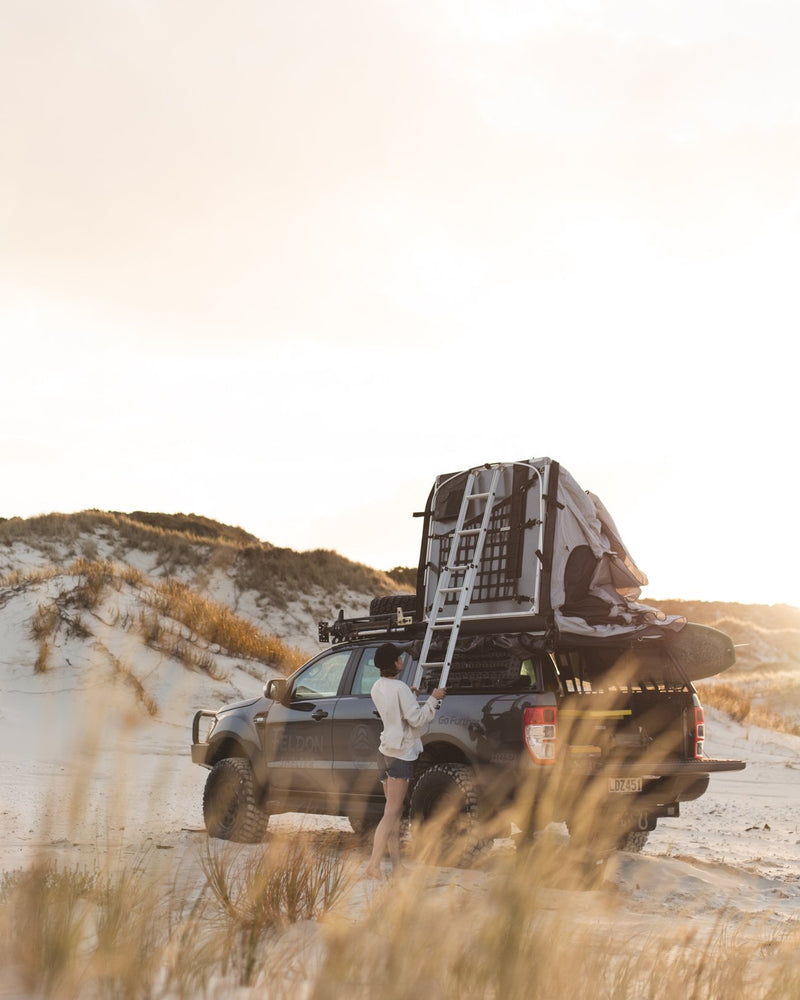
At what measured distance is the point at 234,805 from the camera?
9625 millimetres

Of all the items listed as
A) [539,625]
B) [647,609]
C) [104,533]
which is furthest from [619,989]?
[104,533]

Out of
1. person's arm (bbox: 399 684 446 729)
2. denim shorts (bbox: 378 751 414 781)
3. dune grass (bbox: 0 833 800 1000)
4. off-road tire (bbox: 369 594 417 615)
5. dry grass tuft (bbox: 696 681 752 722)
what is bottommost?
dry grass tuft (bbox: 696 681 752 722)

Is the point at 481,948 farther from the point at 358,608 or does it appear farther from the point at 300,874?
the point at 358,608

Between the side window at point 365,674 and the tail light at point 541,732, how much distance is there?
1.88 m

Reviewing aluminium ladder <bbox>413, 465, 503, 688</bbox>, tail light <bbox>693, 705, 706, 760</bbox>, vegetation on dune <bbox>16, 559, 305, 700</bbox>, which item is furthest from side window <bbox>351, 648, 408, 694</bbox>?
vegetation on dune <bbox>16, 559, 305, 700</bbox>

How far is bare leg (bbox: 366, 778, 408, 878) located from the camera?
7.26m

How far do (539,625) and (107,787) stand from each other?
6.72m

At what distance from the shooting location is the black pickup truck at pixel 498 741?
7.73m

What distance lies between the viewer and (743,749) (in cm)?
2231

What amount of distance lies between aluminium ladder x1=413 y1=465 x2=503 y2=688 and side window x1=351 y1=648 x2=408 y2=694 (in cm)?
54

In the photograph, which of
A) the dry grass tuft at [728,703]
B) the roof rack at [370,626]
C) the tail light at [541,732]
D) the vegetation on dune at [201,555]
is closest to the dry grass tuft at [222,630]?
the dry grass tuft at [728,703]

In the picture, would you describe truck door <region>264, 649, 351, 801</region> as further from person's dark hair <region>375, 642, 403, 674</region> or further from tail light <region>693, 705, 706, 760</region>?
tail light <region>693, 705, 706, 760</region>

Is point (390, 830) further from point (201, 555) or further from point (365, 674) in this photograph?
point (201, 555)

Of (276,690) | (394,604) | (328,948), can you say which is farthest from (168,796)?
(328,948)
